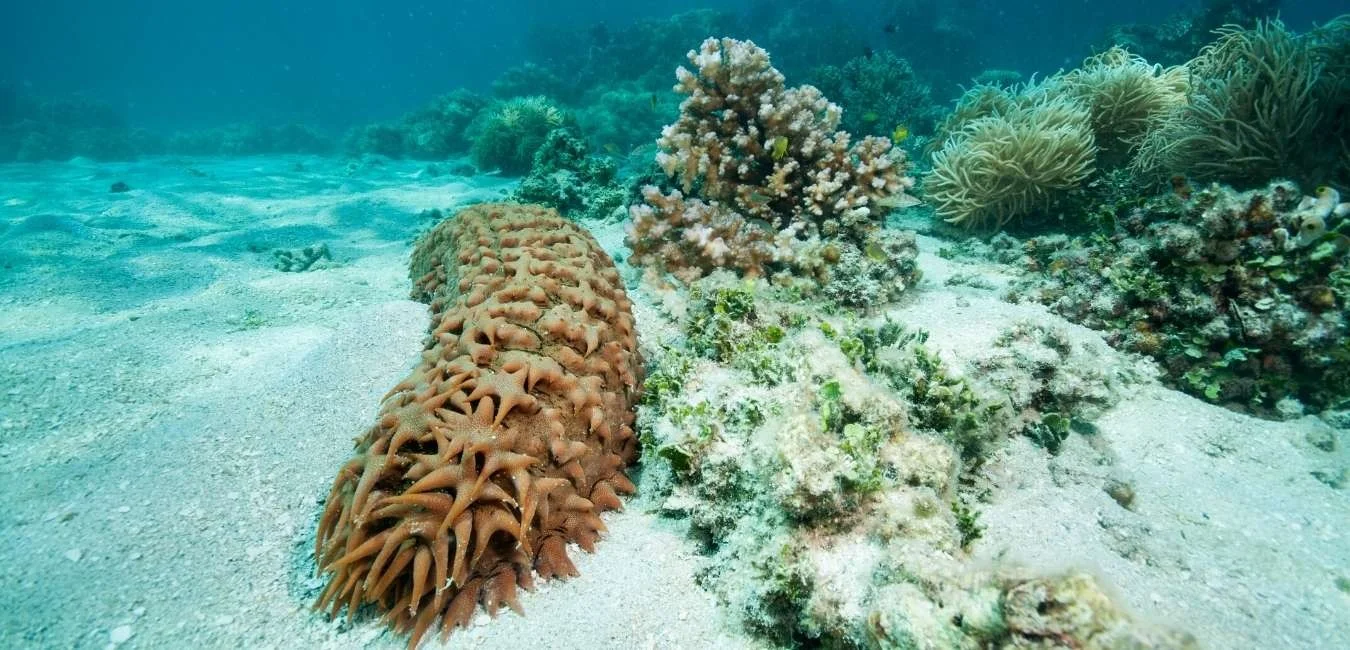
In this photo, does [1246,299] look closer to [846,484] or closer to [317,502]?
[846,484]

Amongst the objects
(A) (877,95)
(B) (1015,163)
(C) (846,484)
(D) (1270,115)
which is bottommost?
(C) (846,484)

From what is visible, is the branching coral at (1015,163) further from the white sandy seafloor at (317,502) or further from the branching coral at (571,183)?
the branching coral at (571,183)

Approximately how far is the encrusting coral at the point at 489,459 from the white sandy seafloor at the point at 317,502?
7.6 inches

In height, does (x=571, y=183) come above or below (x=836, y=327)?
above

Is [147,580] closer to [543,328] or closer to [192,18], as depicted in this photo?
[543,328]

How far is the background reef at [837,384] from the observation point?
205cm

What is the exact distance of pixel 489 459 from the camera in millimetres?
2213

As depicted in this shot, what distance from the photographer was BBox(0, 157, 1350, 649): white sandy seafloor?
7.14 ft

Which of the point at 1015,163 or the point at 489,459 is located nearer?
the point at 489,459

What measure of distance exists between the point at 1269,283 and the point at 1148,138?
9.48ft

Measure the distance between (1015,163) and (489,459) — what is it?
597 centimetres

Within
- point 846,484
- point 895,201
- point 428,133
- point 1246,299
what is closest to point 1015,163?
point 895,201

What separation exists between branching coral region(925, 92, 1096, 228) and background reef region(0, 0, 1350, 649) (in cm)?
4

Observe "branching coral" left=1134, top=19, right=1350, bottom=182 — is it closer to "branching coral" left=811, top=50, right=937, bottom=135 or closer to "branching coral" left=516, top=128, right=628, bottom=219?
"branching coral" left=516, top=128, right=628, bottom=219
